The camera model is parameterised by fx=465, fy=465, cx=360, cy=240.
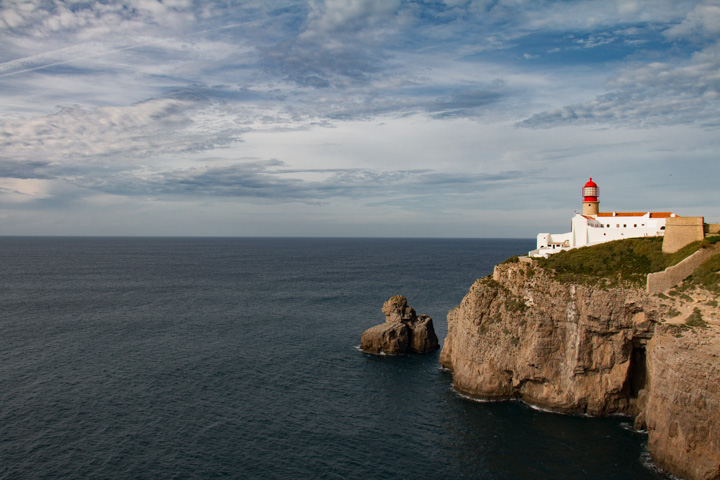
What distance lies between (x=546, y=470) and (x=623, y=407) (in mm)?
15131

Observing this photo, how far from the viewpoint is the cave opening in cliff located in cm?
4681

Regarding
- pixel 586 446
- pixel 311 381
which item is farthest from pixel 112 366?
pixel 586 446

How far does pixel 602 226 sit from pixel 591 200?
5759 mm

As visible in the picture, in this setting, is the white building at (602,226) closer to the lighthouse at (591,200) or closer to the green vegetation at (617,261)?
the lighthouse at (591,200)

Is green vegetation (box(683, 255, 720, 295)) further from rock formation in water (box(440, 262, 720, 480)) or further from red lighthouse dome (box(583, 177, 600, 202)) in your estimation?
red lighthouse dome (box(583, 177, 600, 202))

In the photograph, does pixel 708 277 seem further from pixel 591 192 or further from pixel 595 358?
pixel 591 192

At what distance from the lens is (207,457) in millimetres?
38719

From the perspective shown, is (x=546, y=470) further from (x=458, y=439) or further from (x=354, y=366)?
(x=354, y=366)

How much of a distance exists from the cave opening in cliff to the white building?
17.5m

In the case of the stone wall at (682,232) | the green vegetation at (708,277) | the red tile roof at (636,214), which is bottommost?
the green vegetation at (708,277)

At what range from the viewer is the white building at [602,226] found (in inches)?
2446

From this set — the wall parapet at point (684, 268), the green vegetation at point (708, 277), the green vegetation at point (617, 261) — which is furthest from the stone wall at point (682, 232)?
the green vegetation at point (708, 277)

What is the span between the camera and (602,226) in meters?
65.1

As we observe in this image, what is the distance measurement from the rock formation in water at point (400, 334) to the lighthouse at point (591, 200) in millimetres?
29072
